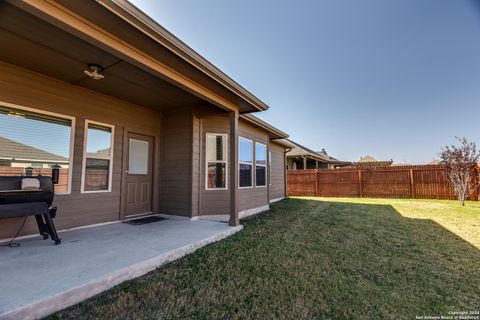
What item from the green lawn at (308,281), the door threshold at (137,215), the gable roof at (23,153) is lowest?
the green lawn at (308,281)

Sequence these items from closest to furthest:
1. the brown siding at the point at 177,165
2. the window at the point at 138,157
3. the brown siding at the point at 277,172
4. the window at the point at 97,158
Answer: the window at the point at 97,158 < the window at the point at 138,157 < the brown siding at the point at 177,165 < the brown siding at the point at 277,172

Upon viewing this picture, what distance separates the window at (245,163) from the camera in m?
6.02

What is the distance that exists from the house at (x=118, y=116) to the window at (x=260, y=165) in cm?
12

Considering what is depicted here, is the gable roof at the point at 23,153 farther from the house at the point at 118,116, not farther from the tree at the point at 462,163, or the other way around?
the tree at the point at 462,163

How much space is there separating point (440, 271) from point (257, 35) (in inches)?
333

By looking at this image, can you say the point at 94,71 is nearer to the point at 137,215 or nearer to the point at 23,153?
the point at 23,153

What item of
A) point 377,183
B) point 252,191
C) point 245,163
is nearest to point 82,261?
point 245,163

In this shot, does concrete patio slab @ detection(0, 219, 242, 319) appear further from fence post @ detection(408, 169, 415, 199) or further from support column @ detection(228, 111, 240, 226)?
fence post @ detection(408, 169, 415, 199)

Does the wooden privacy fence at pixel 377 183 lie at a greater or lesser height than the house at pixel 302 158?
lesser

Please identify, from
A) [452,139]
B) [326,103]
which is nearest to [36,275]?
[452,139]

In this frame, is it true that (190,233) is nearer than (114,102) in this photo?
Yes

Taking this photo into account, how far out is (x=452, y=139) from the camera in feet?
29.1

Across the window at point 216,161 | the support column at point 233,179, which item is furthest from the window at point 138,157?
the support column at point 233,179

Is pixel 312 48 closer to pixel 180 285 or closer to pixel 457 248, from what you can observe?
pixel 457 248
